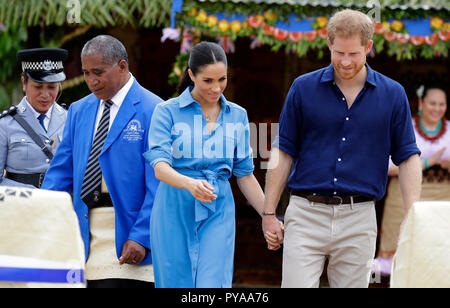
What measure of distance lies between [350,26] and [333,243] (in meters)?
1.21

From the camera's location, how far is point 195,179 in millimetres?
4445

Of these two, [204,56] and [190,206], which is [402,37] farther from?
[190,206]

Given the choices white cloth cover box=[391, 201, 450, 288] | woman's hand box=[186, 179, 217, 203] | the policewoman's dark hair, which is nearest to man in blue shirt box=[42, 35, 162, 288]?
the policewoman's dark hair

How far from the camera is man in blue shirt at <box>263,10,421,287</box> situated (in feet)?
14.8

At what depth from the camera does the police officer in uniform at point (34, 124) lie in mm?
5523

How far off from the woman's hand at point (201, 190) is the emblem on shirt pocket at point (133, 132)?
0.81 m

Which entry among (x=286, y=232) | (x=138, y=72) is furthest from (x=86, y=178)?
(x=138, y=72)

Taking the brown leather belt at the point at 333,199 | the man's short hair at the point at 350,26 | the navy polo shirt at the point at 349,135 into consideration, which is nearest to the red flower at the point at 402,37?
the navy polo shirt at the point at 349,135

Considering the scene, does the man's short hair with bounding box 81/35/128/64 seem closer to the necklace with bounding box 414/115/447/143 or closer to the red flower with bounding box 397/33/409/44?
the red flower with bounding box 397/33/409/44

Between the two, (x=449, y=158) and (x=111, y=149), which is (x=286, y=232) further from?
(x=449, y=158)

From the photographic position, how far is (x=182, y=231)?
179 inches

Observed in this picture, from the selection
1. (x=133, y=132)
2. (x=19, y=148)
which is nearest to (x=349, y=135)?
(x=133, y=132)
